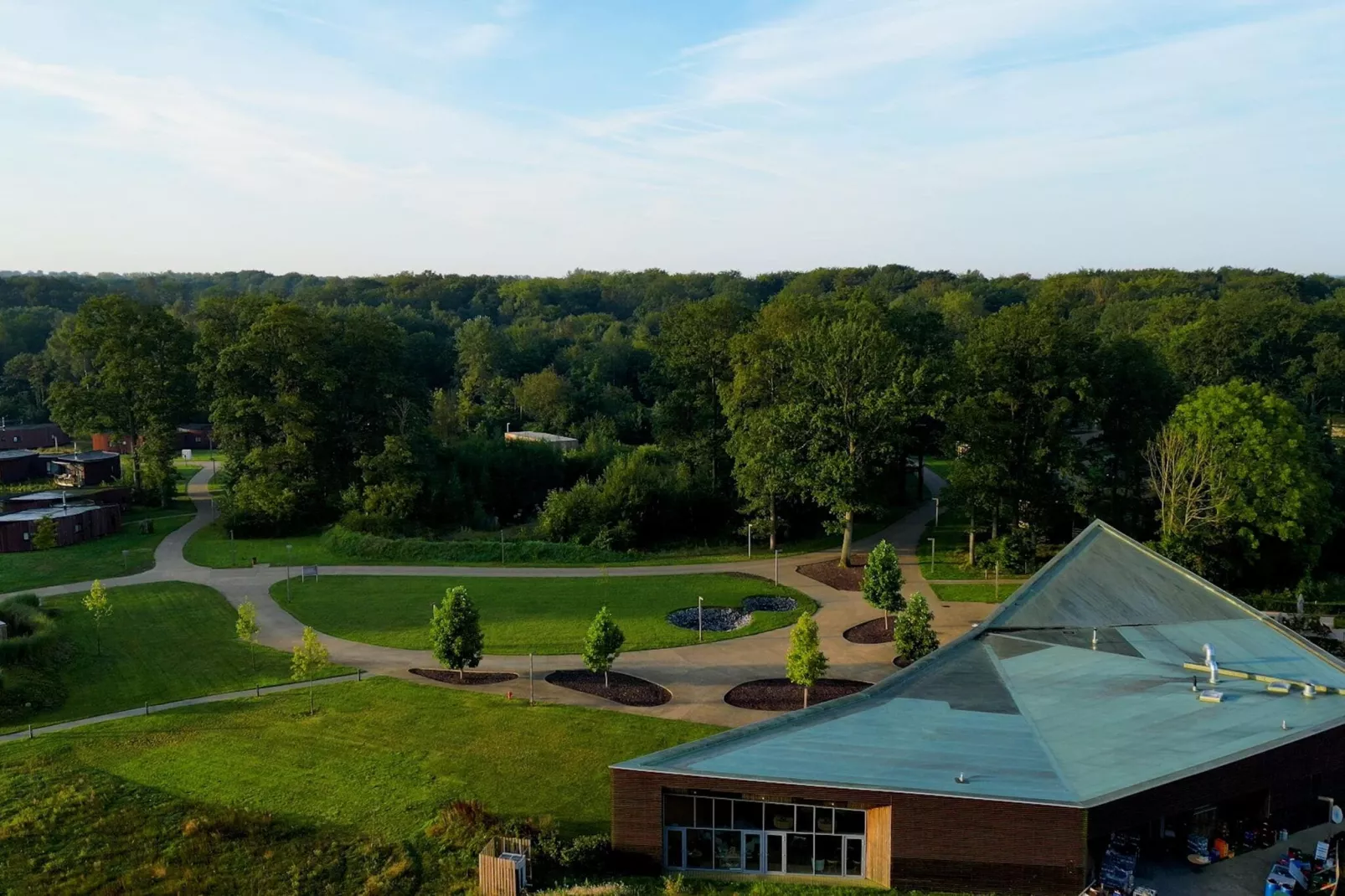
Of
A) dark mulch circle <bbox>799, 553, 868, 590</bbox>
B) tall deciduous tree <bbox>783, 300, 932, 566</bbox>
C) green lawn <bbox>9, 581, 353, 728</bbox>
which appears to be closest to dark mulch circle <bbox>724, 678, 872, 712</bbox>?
dark mulch circle <bbox>799, 553, 868, 590</bbox>

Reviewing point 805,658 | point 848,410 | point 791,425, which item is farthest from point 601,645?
point 848,410

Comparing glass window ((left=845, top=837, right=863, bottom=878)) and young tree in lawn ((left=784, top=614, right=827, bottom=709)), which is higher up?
young tree in lawn ((left=784, top=614, right=827, bottom=709))

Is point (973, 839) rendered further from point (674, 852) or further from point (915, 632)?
point (915, 632)

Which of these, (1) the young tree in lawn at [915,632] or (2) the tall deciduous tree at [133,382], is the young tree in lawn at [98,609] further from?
(1) the young tree in lawn at [915,632]

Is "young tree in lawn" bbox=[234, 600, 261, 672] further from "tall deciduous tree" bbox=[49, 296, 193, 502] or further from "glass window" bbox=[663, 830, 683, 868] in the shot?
"tall deciduous tree" bbox=[49, 296, 193, 502]

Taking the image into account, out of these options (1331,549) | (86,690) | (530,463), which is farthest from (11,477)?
(1331,549)

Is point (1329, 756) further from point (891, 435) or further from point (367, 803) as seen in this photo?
point (891, 435)
